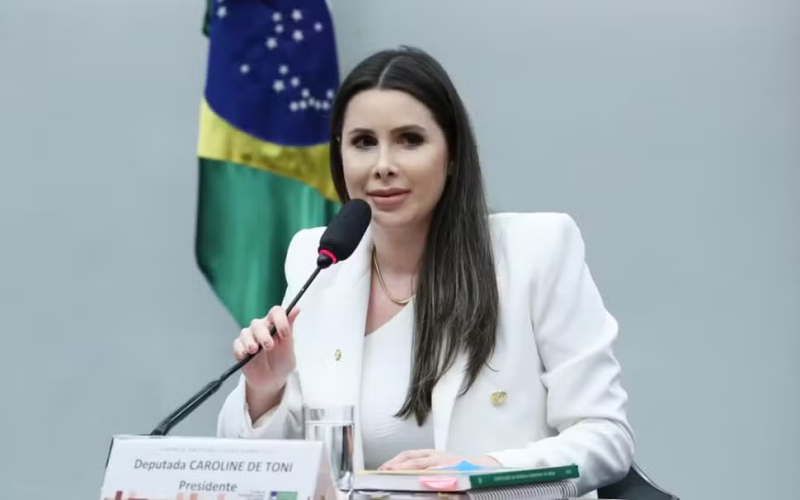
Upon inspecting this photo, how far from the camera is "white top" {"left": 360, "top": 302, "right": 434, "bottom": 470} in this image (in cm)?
182


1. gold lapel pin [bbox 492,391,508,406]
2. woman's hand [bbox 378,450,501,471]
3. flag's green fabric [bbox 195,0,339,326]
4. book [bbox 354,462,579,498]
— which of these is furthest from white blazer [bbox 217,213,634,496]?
flag's green fabric [bbox 195,0,339,326]

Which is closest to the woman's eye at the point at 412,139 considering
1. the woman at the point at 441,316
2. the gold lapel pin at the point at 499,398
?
the woman at the point at 441,316

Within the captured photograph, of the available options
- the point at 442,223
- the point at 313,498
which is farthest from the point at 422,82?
the point at 313,498

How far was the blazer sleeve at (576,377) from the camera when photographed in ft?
5.28

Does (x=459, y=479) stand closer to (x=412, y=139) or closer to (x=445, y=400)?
(x=445, y=400)

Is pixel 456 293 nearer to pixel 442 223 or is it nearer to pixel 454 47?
pixel 442 223

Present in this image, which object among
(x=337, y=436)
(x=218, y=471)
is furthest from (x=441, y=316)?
(x=218, y=471)

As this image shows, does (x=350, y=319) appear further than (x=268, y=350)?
Yes

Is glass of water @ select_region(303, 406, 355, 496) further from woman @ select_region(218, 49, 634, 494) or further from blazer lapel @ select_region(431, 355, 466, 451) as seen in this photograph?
blazer lapel @ select_region(431, 355, 466, 451)

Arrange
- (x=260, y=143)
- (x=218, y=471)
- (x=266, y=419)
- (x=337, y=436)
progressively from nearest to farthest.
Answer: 1. (x=218, y=471)
2. (x=337, y=436)
3. (x=266, y=419)
4. (x=260, y=143)

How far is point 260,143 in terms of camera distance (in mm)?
2854

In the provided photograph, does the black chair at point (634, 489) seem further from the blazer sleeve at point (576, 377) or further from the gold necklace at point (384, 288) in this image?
the gold necklace at point (384, 288)

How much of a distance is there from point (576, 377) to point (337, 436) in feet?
2.30

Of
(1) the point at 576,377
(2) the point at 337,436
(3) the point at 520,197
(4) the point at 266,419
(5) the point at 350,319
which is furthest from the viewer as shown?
(3) the point at 520,197
